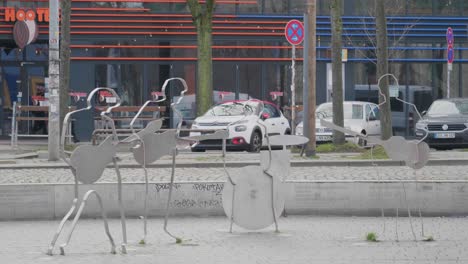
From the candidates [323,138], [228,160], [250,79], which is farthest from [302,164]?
[250,79]

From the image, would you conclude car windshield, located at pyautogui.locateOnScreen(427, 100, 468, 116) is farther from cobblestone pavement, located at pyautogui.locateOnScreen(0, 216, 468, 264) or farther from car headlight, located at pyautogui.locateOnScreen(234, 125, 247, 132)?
cobblestone pavement, located at pyautogui.locateOnScreen(0, 216, 468, 264)

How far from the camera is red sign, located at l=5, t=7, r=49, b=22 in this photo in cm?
3478

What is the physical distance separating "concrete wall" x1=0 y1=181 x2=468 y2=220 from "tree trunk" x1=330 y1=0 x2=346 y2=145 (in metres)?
11.9

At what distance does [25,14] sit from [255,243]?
81.0ft

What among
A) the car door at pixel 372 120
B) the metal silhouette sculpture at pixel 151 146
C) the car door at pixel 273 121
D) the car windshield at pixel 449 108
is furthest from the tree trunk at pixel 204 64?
the metal silhouette sculpture at pixel 151 146

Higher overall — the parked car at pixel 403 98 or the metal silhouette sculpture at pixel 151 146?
the parked car at pixel 403 98

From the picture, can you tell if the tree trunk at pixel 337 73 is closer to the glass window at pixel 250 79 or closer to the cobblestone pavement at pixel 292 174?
the cobblestone pavement at pixel 292 174

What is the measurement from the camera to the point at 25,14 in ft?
114

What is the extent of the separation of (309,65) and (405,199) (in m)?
10.2

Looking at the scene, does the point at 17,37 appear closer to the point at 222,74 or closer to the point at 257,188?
the point at 222,74

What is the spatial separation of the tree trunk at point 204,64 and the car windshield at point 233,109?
3.99ft

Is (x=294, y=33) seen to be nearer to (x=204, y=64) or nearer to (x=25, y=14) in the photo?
(x=204, y=64)

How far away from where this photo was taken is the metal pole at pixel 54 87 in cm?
2278

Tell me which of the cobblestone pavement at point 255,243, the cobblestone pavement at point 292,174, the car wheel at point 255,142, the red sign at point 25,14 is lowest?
the cobblestone pavement at point 255,243
